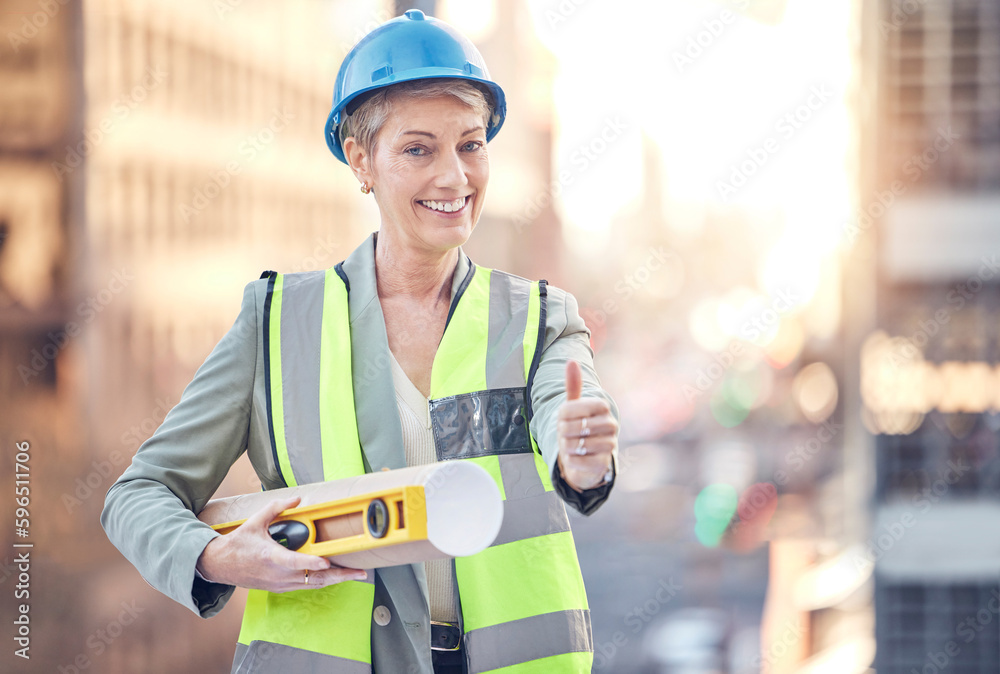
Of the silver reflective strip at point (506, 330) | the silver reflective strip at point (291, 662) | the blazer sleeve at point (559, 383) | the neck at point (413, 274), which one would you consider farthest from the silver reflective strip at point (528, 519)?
the neck at point (413, 274)

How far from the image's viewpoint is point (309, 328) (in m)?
1.67

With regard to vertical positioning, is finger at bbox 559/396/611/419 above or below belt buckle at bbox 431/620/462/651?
above

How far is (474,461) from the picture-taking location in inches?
61.8

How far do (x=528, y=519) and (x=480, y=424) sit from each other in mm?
202

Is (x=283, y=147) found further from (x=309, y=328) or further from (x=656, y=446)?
(x=656, y=446)

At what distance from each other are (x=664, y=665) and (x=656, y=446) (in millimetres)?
17162

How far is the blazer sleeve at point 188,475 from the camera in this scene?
1.45 meters

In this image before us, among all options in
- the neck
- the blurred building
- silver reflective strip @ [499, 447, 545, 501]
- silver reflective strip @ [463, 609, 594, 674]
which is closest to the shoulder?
the neck

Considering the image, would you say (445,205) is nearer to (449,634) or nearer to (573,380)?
(573,380)

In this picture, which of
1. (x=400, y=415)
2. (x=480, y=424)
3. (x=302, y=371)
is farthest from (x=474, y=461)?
(x=302, y=371)

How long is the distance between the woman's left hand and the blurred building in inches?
257

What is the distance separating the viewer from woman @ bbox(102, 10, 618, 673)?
4.86 ft

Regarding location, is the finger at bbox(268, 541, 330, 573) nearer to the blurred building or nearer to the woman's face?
the woman's face

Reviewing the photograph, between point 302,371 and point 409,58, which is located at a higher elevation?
point 409,58
